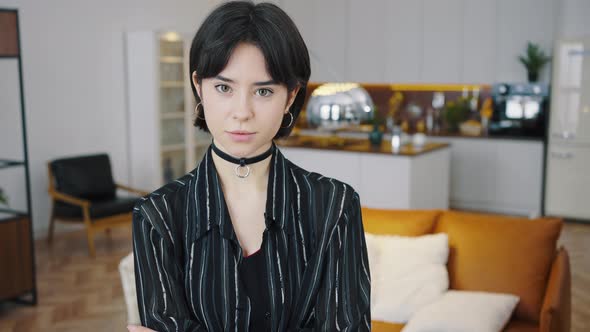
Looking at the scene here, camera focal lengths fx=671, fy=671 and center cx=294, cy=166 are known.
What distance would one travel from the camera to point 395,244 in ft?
11.3

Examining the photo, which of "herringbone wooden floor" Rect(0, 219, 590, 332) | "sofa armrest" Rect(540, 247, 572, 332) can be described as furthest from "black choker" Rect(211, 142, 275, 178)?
"herringbone wooden floor" Rect(0, 219, 590, 332)

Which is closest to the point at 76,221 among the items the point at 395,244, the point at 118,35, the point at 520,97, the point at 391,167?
the point at 118,35

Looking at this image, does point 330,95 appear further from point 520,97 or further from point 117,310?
point 520,97

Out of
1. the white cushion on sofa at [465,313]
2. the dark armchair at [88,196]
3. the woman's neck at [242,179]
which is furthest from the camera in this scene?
the dark armchair at [88,196]

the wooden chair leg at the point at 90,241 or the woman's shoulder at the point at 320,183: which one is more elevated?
the woman's shoulder at the point at 320,183

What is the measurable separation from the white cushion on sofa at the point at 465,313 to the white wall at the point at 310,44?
3789 mm

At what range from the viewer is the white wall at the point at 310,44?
7078mm

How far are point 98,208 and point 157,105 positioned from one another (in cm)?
179

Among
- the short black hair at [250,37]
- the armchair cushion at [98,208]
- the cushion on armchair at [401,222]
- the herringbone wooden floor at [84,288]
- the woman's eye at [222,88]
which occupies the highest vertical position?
the short black hair at [250,37]

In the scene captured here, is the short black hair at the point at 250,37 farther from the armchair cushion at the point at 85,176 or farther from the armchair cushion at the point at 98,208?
the armchair cushion at the point at 85,176

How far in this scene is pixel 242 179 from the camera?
126 centimetres

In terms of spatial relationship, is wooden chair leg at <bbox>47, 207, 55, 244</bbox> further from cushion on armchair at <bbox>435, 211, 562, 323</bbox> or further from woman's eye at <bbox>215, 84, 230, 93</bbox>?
woman's eye at <bbox>215, 84, 230, 93</bbox>

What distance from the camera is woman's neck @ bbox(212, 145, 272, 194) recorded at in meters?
1.25

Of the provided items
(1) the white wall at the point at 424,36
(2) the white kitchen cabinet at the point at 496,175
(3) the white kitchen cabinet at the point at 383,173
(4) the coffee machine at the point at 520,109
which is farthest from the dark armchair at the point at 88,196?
(4) the coffee machine at the point at 520,109
